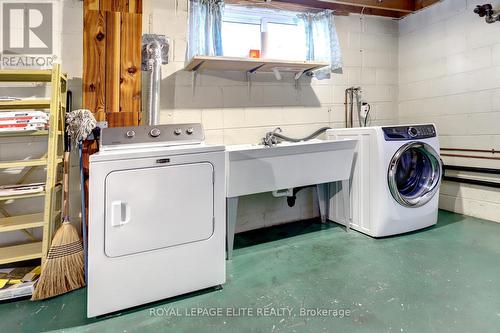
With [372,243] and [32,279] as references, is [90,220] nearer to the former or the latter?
[32,279]

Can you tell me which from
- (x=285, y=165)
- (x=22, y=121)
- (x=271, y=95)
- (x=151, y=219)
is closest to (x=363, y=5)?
(x=271, y=95)

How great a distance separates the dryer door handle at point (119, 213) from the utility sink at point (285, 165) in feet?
2.56

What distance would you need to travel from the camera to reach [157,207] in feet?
5.17

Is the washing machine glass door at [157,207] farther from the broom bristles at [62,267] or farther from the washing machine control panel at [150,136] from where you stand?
the broom bristles at [62,267]

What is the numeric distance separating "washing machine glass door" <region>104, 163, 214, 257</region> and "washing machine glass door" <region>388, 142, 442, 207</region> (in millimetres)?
1689

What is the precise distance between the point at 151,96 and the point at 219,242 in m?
1.31

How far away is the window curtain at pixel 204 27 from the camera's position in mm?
2547

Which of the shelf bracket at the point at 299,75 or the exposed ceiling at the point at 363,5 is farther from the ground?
the exposed ceiling at the point at 363,5

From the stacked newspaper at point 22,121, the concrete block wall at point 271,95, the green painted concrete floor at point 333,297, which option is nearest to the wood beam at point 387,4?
the concrete block wall at point 271,95

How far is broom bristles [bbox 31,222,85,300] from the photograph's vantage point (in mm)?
1710

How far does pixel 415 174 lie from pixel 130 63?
9.09 ft

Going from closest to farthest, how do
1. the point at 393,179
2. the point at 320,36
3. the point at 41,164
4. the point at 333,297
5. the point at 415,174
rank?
the point at 333,297 < the point at 41,164 < the point at 393,179 < the point at 415,174 < the point at 320,36

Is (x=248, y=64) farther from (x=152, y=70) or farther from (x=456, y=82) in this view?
(x=456, y=82)

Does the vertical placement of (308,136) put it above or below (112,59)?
below
